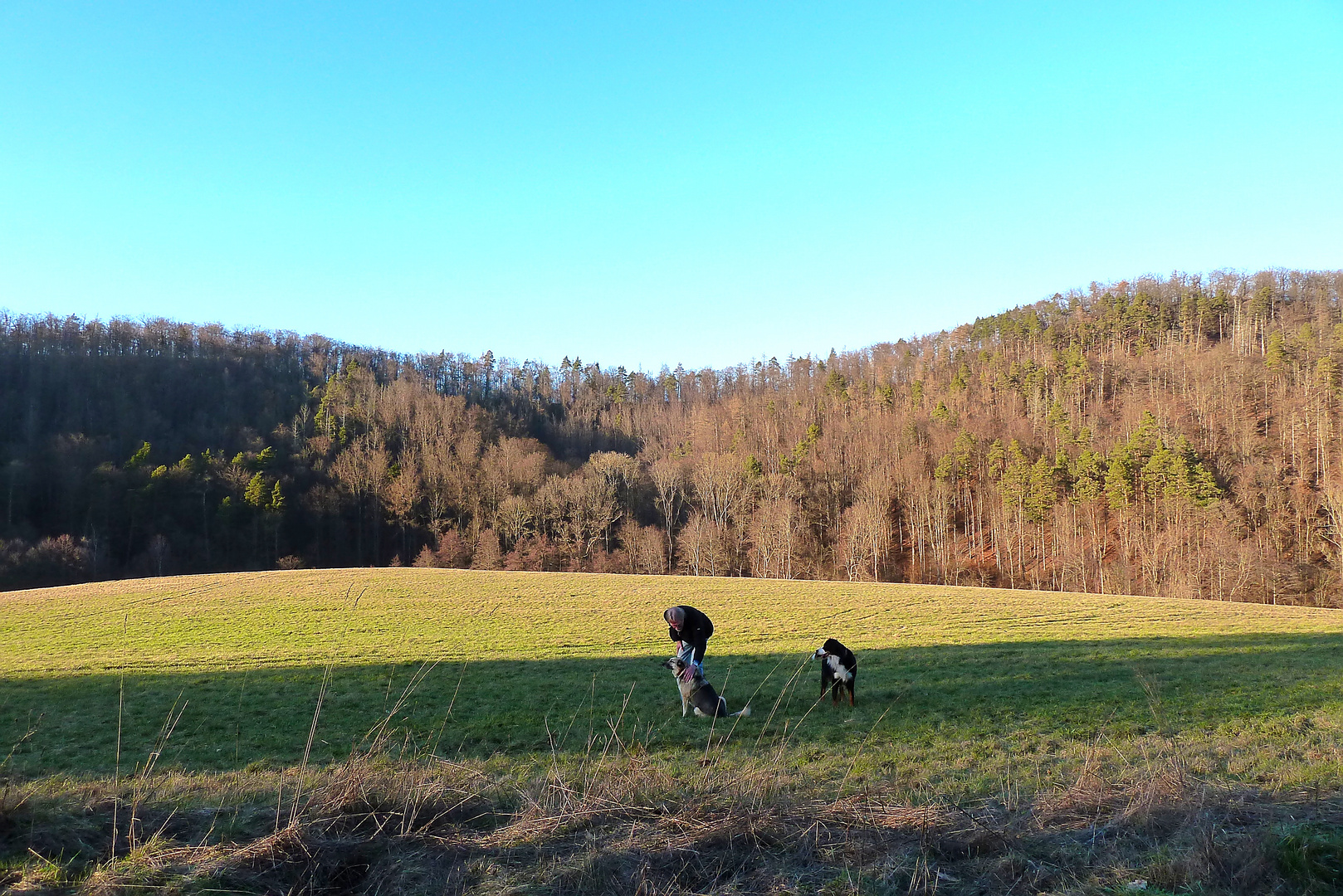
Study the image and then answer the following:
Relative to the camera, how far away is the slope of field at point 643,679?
8859 mm

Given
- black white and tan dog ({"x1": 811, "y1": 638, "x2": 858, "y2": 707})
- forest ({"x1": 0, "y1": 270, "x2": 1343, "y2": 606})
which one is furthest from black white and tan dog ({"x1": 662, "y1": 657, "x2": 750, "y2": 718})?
forest ({"x1": 0, "y1": 270, "x2": 1343, "y2": 606})

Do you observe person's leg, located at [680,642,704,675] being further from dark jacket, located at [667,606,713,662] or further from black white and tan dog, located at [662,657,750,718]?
black white and tan dog, located at [662,657,750,718]

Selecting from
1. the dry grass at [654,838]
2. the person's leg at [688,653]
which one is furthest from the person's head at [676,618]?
the dry grass at [654,838]

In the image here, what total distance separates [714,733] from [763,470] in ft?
244

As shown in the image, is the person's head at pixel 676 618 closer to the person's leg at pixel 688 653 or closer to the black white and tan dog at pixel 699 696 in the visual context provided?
the person's leg at pixel 688 653

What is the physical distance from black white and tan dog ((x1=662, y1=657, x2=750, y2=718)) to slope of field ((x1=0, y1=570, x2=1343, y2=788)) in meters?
0.24

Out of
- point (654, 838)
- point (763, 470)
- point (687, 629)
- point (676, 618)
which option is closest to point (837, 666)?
point (687, 629)

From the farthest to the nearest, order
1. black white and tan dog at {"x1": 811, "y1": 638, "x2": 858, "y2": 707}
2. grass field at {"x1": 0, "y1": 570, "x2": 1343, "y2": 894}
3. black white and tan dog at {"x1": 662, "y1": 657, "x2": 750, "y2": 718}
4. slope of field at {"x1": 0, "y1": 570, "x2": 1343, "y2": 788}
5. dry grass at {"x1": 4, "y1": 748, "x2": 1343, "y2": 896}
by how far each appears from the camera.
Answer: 1. black white and tan dog at {"x1": 811, "y1": 638, "x2": 858, "y2": 707}
2. black white and tan dog at {"x1": 662, "y1": 657, "x2": 750, "y2": 718}
3. slope of field at {"x1": 0, "y1": 570, "x2": 1343, "y2": 788}
4. grass field at {"x1": 0, "y1": 570, "x2": 1343, "y2": 894}
5. dry grass at {"x1": 4, "y1": 748, "x2": 1343, "y2": 896}

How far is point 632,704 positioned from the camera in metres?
11.5

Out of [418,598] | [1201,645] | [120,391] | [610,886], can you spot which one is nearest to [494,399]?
[120,391]

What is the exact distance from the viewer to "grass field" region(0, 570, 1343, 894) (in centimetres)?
375

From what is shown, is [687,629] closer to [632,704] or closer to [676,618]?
[676,618]

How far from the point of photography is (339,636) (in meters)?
20.6

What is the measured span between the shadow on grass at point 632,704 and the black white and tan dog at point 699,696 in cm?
21
